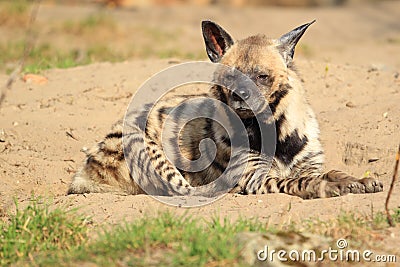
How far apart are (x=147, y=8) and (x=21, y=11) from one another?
3.64 meters

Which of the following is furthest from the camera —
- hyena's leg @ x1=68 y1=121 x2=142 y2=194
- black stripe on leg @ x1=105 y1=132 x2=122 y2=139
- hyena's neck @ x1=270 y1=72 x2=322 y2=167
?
black stripe on leg @ x1=105 y1=132 x2=122 y2=139

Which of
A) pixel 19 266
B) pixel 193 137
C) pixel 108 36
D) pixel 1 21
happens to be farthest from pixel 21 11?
pixel 19 266

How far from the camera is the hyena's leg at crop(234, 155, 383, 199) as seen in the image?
511cm

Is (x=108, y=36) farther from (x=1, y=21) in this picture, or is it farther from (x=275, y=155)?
(x=275, y=155)

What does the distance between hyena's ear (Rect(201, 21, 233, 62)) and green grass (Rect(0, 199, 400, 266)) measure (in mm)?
1756

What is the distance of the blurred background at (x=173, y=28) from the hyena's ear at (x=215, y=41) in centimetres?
304

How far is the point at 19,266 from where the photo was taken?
13.8 ft

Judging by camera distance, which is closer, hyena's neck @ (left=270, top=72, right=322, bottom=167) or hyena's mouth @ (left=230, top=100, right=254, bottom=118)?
hyena's mouth @ (left=230, top=100, right=254, bottom=118)

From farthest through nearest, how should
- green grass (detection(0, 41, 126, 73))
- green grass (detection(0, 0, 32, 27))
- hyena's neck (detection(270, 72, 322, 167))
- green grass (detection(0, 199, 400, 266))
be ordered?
1. green grass (detection(0, 0, 32, 27))
2. green grass (detection(0, 41, 126, 73))
3. hyena's neck (detection(270, 72, 322, 167))
4. green grass (detection(0, 199, 400, 266))

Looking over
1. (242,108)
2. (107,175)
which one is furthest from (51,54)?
(242,108)

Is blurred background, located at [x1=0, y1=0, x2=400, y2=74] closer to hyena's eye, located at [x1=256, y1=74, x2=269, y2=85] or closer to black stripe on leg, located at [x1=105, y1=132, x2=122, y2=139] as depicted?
black stripe on leg, located at [x1=105, y1=132, x2=122, y2=139]

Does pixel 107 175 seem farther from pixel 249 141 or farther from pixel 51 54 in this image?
pixel 51 54

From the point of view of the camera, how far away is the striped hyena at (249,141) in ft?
18.1

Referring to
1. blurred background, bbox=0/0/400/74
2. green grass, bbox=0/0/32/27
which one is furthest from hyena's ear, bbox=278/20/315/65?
green grass, bbox=0/0/32/27
